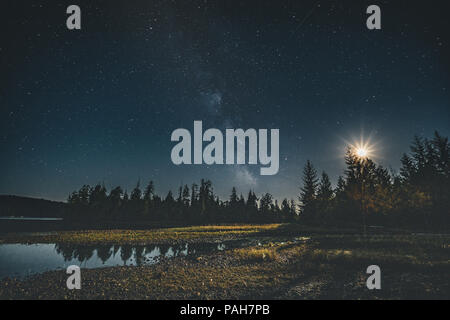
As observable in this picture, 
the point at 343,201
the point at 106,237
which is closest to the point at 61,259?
the point at 106,237

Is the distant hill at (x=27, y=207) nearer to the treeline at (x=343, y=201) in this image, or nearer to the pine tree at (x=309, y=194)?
the treeline at (x=343, y=201)

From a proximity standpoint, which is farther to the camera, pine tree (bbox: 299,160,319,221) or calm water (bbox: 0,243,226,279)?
pine tree (bbox: 299,160,319,221)

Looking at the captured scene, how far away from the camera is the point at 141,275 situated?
11750mm

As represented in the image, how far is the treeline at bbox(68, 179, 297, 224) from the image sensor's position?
247 feet

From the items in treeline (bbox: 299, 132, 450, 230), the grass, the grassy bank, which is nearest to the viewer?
the grassy bank

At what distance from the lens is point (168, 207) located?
8162 cm

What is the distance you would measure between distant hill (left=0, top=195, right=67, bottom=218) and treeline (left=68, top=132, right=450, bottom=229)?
104042mm

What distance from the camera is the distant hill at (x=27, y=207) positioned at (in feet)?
462

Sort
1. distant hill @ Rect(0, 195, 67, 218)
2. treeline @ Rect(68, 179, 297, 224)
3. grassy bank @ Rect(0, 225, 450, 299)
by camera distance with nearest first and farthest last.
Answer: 1. grassy bank @ Rect(0, 225, 450, 299)
2. treeline @ Rect(68, 179, 297, 224)
3. distant hill @ Rect(0, 195, 67, 218)

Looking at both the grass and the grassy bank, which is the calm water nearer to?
the grassy bank

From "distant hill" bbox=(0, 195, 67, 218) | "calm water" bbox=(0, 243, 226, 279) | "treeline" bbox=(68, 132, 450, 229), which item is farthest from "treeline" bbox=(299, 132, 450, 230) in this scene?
"distant hill" bbox=(0, 195, 67, 218)

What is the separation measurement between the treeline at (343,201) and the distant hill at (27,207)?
104042 millimetres
